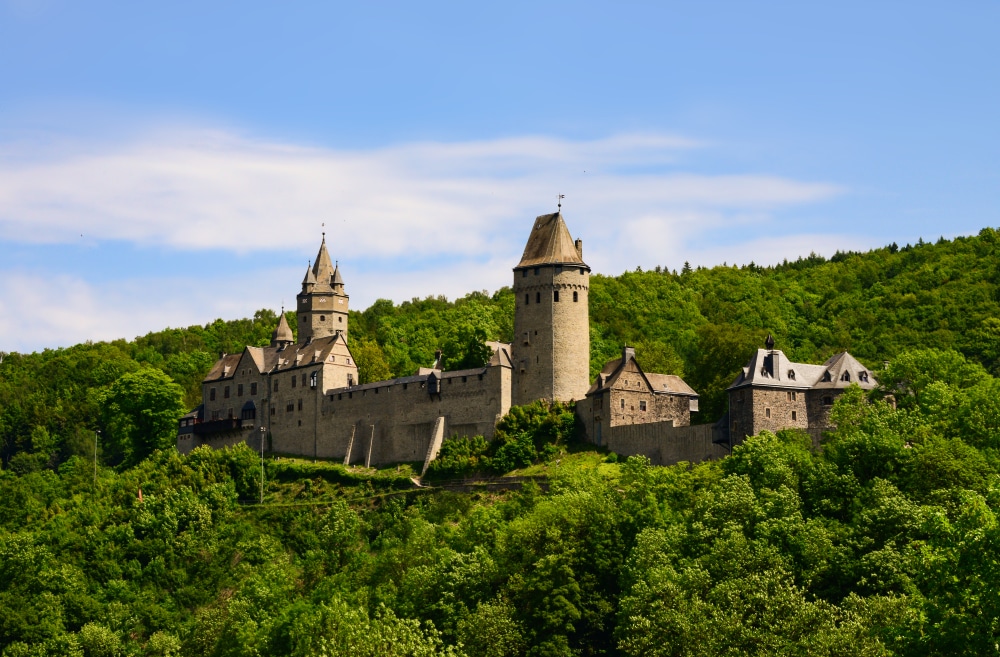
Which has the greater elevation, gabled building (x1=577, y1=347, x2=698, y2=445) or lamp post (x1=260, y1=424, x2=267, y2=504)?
gabled building (x1=577, y1=347, x2=698, y2=445)

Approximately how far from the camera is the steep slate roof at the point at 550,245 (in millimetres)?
83625

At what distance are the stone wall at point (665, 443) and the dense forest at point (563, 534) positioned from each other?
1.09m

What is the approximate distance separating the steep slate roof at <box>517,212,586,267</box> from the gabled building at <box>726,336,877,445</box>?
1340 centimetres

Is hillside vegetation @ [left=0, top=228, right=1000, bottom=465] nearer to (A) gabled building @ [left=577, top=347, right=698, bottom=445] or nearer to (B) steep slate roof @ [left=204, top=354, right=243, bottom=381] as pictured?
(B) steep slate roof @ [left=204, top=354, right=243, bottom=381]

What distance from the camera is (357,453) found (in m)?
86.8

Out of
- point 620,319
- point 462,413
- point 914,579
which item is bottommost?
point 914,579

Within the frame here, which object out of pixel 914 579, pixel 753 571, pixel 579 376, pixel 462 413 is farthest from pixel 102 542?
pixel 914 579

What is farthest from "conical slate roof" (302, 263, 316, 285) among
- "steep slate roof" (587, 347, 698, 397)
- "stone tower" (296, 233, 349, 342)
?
"steep slate roof" (587, 347, 698, 397)

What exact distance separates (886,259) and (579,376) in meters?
58.6


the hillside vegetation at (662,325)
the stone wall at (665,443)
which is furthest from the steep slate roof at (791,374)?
the hillside vegetation at (662,325)

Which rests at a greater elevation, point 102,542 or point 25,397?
point 25,397

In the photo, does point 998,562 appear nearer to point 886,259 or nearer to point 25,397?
point 886,259

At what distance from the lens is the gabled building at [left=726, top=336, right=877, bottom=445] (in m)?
72.2

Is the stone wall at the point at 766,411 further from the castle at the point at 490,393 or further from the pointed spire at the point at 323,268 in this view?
the pointed spire at the point at 323,268
